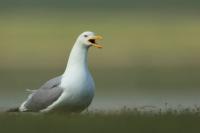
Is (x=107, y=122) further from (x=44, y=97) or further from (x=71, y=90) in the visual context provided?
(x=44, y=97)

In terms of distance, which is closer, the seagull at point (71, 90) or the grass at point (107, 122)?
the grass at point (107, 122)

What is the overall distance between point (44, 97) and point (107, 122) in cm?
232

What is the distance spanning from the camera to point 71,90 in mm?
15617

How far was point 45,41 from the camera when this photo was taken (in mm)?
36969

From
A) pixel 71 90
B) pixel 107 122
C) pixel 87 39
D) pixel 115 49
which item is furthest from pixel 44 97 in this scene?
pixel 115 49

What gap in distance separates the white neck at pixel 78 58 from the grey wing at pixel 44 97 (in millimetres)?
200

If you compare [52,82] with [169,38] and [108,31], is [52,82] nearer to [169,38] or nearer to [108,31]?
[169,38]

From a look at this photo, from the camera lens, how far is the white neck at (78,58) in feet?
52.6

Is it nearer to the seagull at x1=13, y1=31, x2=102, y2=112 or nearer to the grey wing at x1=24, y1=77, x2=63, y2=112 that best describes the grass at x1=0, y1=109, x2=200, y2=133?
the seagull at x1=13, y1=31, x2=102, y2=112

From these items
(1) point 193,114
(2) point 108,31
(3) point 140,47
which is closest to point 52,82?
(1) point 193,114

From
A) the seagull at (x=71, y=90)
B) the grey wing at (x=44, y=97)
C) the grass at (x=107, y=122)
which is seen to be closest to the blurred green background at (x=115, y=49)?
the seagull at (x=71, y=90)

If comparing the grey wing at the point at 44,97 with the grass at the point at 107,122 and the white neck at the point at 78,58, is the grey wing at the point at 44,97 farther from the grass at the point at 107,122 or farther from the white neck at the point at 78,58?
the grass at the point at 107,122

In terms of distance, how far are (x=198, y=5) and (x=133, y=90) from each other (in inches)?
1347

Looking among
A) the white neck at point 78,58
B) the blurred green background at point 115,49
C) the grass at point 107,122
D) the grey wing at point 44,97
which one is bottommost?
the grass at point 107,122
